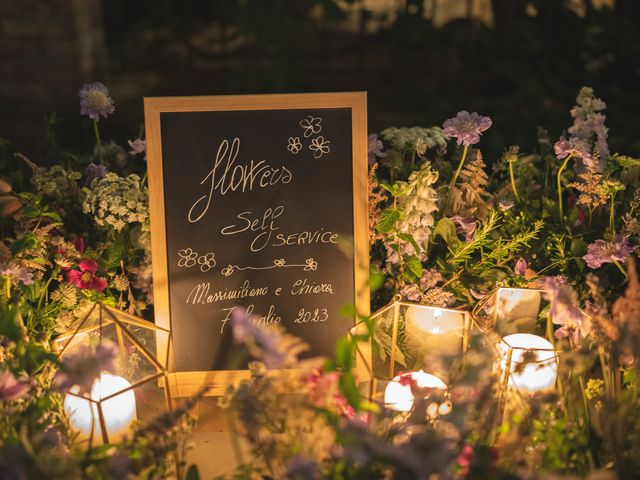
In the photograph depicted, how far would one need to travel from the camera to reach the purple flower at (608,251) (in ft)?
4.32

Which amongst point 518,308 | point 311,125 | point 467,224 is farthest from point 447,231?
point 311,125

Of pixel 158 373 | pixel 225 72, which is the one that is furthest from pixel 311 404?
pixel 225 72

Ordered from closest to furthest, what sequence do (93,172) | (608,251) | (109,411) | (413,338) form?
(109,411) → (413,338) → (608,251) → (93,172)

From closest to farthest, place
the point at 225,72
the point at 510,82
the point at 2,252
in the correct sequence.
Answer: the point at 2,252
the point at 510,82
the point at 225,72

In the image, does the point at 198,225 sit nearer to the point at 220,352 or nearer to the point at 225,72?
the point at 220,352

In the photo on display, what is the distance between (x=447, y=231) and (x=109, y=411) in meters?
0.78

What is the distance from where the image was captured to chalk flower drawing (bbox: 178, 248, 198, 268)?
1380mm

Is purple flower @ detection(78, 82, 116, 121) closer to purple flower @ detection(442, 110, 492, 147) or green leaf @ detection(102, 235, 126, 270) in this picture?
green leaf @ detection(102, 235, 126, 270)

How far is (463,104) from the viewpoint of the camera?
366 cm

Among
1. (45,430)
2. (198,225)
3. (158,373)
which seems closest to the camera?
(45,430)

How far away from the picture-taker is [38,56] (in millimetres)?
3496

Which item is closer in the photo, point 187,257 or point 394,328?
point 394,328

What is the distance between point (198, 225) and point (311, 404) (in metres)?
0.61

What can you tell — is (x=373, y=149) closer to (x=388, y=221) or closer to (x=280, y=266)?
(x=388, y=221)
